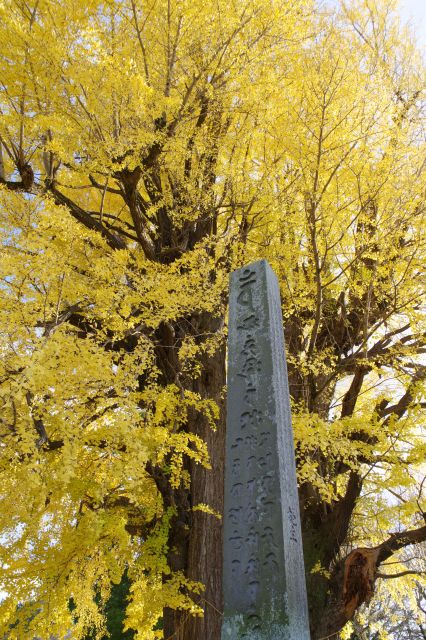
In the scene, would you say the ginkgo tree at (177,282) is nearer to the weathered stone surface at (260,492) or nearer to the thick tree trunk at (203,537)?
the thick tree trunk at (203,537)

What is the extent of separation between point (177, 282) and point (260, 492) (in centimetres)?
318

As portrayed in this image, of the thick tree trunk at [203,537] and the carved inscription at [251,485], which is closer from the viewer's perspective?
the carved inscription at [251,485]

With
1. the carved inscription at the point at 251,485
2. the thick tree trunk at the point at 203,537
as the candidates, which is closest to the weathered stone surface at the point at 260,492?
the carved inscription at the point at 251,485

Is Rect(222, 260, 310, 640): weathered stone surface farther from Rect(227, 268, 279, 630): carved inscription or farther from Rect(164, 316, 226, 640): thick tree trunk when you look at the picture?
Rect(164, 316, 226, 640): thick tree trunk

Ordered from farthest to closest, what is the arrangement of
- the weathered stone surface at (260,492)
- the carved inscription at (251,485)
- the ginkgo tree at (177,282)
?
1. the ginkgo tree at (177,282)
2. the carved inscription at (251,485)
3. the weathered stone surface at (260,492)

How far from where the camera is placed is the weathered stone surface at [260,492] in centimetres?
219

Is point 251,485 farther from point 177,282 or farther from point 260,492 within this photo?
point 177,282

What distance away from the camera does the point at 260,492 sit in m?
2.48

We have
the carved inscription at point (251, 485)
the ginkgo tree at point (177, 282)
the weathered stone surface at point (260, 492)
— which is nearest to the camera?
the weathered stone surface at point (260, 492)

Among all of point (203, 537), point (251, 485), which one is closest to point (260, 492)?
point (251, 485)

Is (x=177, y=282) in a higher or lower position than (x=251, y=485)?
higher

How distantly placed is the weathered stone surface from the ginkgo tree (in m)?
1.42

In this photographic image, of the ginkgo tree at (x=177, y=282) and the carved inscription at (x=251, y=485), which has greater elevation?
the ginkgo tree at (x=177, y=282)

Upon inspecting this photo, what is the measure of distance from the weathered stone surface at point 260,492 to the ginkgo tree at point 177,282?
142 cm
